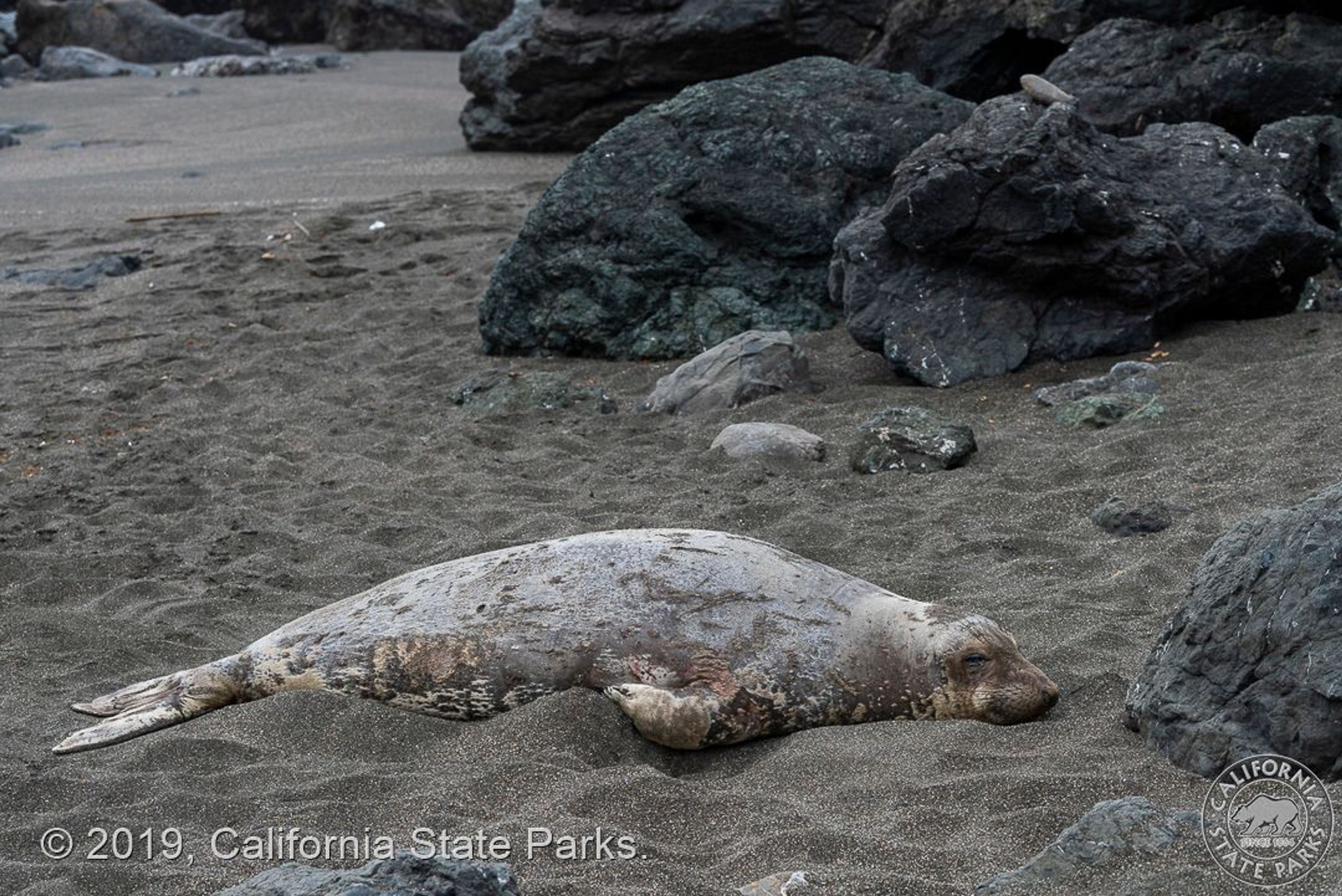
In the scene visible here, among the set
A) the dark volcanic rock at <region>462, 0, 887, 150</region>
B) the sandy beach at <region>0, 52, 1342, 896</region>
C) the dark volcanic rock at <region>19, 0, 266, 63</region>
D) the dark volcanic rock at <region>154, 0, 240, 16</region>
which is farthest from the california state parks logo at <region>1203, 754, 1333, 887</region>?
the dark volcanic rock at <region>154, 0, 240, 16</region>

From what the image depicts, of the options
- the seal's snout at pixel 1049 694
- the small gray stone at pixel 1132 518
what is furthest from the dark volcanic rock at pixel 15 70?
the seal's snout at pixel 1049 694

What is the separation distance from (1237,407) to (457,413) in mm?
3321

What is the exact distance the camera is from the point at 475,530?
5578 mm

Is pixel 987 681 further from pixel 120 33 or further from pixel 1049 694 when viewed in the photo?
pixel 120 33

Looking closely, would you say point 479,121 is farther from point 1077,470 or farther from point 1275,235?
point 1077,470

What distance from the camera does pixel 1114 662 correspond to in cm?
Answer: 405

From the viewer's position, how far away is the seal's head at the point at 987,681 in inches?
149

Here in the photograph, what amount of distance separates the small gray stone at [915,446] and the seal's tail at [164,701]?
258cm

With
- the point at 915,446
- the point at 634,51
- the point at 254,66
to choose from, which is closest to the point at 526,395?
the point at 915,446

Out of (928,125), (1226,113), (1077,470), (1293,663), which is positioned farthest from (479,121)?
(1293,663)

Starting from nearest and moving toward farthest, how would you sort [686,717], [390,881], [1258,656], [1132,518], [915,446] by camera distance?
[390,881]
[1258,656]
[686,717]
[1132,518]
[915,446]

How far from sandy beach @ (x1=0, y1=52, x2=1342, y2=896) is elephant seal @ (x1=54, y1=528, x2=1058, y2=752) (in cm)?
9

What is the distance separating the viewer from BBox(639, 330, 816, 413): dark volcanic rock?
22.5 feet

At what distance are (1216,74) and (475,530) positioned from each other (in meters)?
5.18
